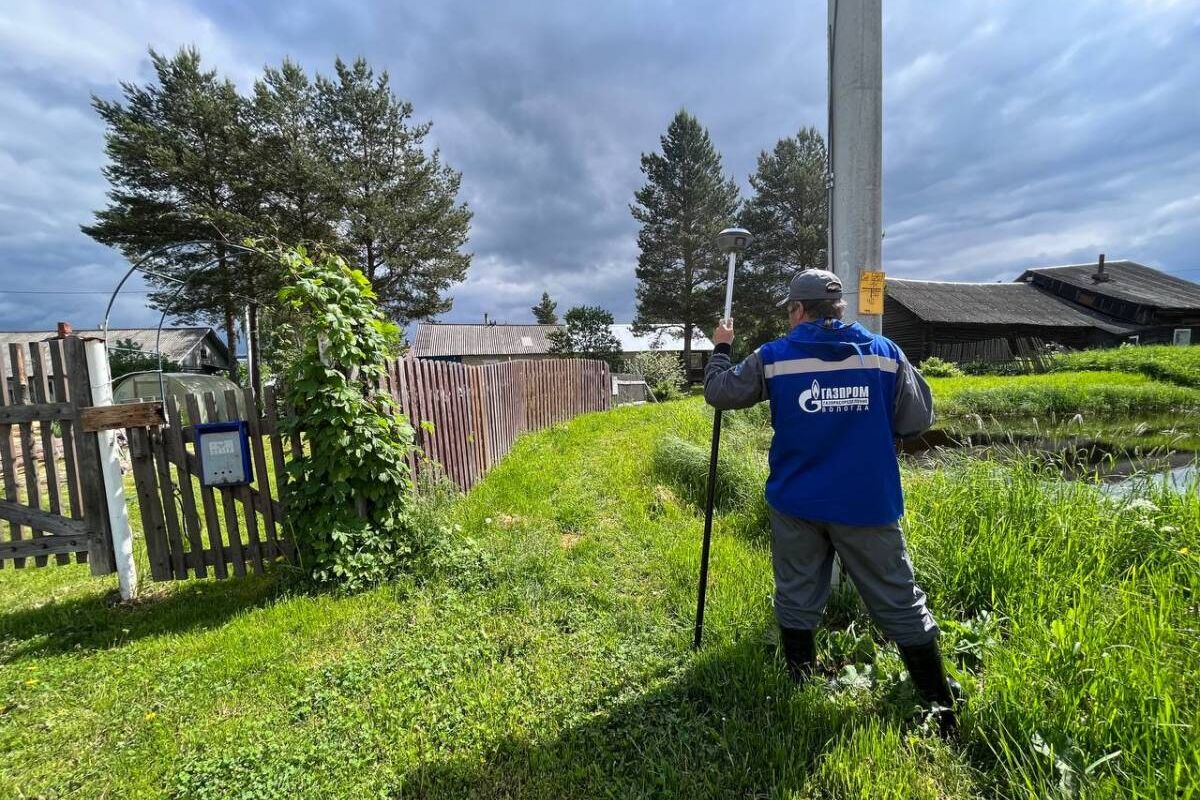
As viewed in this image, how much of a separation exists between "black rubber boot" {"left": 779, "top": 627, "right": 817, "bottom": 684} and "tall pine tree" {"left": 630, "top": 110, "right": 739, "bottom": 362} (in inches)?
1095

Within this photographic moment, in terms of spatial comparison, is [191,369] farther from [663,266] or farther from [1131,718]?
[1131,718]

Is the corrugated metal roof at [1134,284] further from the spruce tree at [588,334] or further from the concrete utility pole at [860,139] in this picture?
the concrete utility pole at [860,139]

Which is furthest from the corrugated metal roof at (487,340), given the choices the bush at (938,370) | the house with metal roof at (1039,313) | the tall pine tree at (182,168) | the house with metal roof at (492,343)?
the tall pine tree at (182,168)

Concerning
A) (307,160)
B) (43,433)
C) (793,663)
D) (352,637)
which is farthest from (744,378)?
(307,160)

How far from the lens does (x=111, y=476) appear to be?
3584 millimetres

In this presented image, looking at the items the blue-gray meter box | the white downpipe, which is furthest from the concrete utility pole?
the white downpipe

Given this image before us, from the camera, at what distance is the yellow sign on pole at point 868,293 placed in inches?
113

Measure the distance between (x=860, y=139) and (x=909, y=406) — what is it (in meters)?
1.71

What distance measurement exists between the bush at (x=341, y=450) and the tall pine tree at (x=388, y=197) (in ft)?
60.0

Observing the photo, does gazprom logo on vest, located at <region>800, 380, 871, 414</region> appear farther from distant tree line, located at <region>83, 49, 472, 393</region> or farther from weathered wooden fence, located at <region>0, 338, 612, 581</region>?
distant tree line, located at <region>83, 49, 472, 393</region>

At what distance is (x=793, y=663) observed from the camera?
94.7 inches

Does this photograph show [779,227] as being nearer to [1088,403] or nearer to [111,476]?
[1088,403]

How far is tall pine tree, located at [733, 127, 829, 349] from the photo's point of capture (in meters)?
30.1

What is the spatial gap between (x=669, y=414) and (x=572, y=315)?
2021 centimetres
